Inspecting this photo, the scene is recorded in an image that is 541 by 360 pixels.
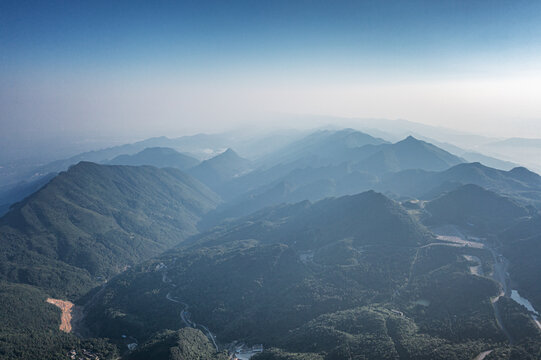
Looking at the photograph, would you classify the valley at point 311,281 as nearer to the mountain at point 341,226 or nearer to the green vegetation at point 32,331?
the mountain at point 341,226

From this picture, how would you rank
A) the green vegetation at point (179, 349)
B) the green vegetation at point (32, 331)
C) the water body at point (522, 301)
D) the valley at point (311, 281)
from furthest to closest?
the green vegetation at point (32, 331), the water body at point (522, 301), the green vegetation at point (179, 349), the valley at point (311, 281)

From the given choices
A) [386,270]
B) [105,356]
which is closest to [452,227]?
[386,270]

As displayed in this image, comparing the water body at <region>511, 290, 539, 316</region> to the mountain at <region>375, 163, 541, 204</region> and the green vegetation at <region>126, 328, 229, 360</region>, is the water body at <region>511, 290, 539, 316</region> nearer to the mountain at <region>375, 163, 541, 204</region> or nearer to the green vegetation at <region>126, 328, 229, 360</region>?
the green vegetation at <region>126, 328, 229, 360</region>

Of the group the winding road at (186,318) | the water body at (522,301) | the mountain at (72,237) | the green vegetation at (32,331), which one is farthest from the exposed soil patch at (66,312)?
the water body at (522,301)

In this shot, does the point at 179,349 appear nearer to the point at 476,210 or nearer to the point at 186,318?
the point at 186,318

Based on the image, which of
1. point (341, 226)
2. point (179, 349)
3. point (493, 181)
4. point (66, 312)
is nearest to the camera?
point (179, 349)

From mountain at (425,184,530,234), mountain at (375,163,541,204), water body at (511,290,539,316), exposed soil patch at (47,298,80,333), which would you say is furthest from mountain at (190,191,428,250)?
exposed soil patch at (47,298,80,333)

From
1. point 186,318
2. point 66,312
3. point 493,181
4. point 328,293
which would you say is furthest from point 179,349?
point 493,181

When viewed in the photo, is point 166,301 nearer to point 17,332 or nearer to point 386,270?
point 17,332

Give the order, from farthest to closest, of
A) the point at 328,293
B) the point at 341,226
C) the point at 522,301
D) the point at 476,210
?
the point at 341,226, the point at 476,210, the point at 328,293, the point at 522,301
